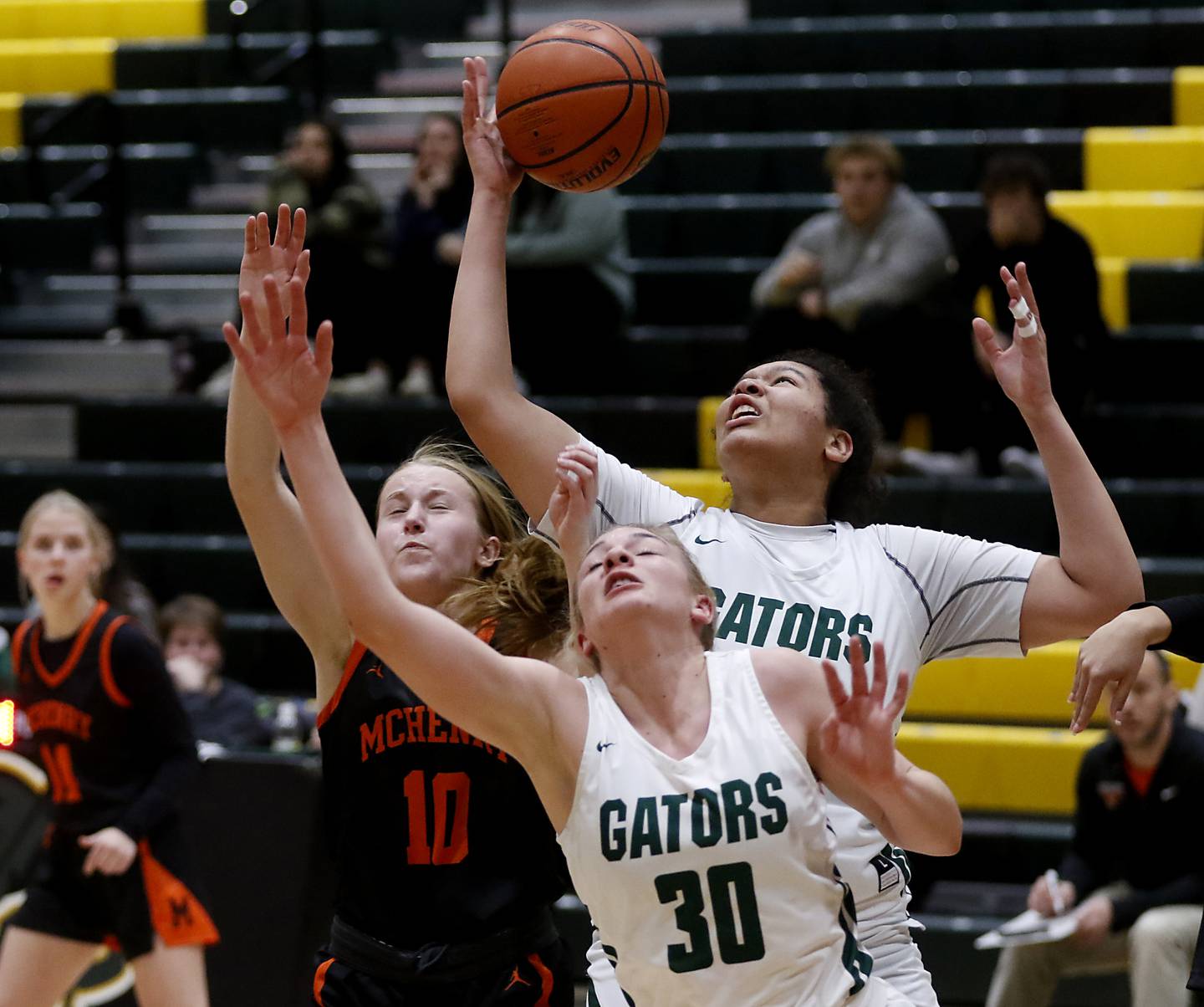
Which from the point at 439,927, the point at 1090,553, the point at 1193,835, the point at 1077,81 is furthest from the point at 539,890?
the point at 1077,81

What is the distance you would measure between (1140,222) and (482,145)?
530 cm

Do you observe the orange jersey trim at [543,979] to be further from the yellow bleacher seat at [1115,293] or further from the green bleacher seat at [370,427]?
the yellow bleacher seat at [1115,293]

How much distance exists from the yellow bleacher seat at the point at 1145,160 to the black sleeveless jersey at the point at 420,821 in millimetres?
5840

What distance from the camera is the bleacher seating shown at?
6.60 metres

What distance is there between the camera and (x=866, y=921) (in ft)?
9.62

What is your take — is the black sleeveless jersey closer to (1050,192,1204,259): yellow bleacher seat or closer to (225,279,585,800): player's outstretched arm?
(225,279,585,800): player's outstretched arm

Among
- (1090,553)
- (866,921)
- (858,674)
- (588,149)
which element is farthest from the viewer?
(588,149)

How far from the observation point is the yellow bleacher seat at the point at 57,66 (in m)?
10.5

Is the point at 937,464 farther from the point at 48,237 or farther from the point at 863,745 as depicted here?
the point at 48,237

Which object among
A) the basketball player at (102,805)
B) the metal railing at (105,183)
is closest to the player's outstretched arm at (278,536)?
the basketball player at (102,805)

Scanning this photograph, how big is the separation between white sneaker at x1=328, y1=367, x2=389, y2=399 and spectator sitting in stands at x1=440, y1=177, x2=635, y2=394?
606mm

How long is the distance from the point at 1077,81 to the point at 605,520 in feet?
20.0

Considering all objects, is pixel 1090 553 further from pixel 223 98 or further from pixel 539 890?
pixel 223 98

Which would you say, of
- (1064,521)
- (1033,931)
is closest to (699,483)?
(1033,931)
